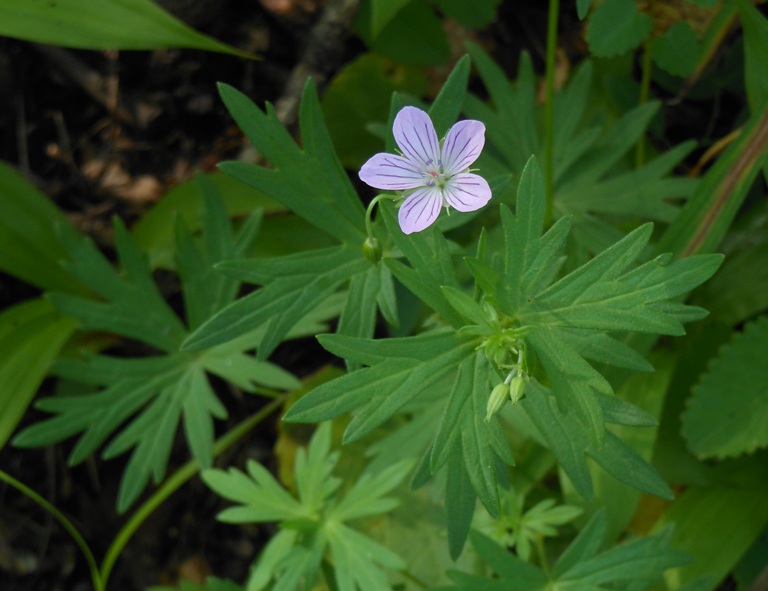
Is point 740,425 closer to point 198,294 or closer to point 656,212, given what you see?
point 656,212

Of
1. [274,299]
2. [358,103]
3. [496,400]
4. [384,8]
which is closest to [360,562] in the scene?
[274,299]

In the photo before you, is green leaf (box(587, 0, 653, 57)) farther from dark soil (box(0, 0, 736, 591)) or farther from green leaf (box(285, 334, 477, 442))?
green leaf (box(285, 334, 477, 442))

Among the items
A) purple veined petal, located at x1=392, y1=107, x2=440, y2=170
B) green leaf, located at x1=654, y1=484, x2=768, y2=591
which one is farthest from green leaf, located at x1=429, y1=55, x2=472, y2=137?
green leaf, located at x1=654, y1=484, x2=768, y2=591

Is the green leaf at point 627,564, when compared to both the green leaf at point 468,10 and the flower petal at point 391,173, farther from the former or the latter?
the green leaf at point 468,10

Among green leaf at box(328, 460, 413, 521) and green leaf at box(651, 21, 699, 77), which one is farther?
green leaf at box(651, 21, 699, 77)

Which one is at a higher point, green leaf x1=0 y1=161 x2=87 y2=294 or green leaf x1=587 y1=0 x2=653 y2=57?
green leaf x1=587 y1=0 x2=653 y2=57

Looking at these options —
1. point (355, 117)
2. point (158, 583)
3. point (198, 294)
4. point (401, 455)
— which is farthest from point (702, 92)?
point (158, 583)

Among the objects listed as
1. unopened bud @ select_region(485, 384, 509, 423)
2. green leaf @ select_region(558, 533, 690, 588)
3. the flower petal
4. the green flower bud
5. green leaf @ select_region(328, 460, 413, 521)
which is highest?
the flower petal
